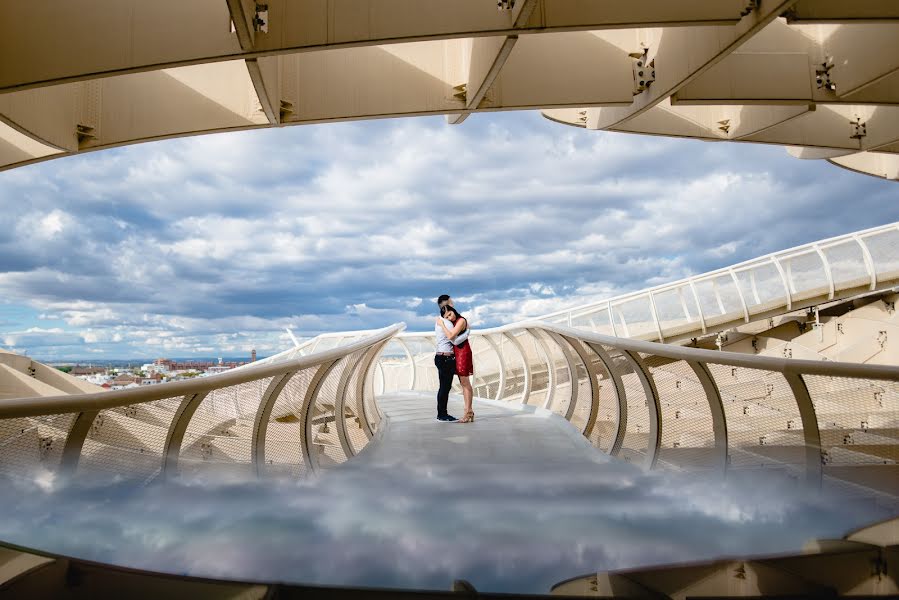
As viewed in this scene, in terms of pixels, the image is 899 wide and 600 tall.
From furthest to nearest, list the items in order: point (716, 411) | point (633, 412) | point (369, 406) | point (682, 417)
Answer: point (369, 406) < point (633, 412) < point (682, 417) < point (716, 411)

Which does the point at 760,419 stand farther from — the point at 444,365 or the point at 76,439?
the point at 444,365

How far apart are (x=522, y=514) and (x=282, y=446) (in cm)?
172

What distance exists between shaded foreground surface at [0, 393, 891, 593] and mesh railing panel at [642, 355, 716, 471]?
0.71 ft

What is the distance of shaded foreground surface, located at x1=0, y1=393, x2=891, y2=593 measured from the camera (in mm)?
2334

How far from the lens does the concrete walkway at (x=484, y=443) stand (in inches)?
201

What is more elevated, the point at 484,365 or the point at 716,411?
the point at 716,411

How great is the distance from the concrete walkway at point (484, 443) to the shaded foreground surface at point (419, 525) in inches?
42.6

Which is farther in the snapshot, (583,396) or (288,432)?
(583,396)

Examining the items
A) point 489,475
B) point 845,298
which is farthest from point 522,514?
point 845,298

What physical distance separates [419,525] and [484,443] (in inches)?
135

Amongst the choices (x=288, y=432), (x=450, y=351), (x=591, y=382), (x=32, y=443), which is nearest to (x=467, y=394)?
(x=450, y=351)

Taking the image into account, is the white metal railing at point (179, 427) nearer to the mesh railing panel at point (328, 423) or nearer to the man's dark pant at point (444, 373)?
the mesh railing panel at point (328, 423)

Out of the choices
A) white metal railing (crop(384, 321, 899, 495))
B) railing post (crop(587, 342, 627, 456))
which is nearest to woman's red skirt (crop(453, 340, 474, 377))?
white metal railing (crop(384, 321, 899, 495))

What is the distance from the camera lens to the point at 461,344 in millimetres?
8688
